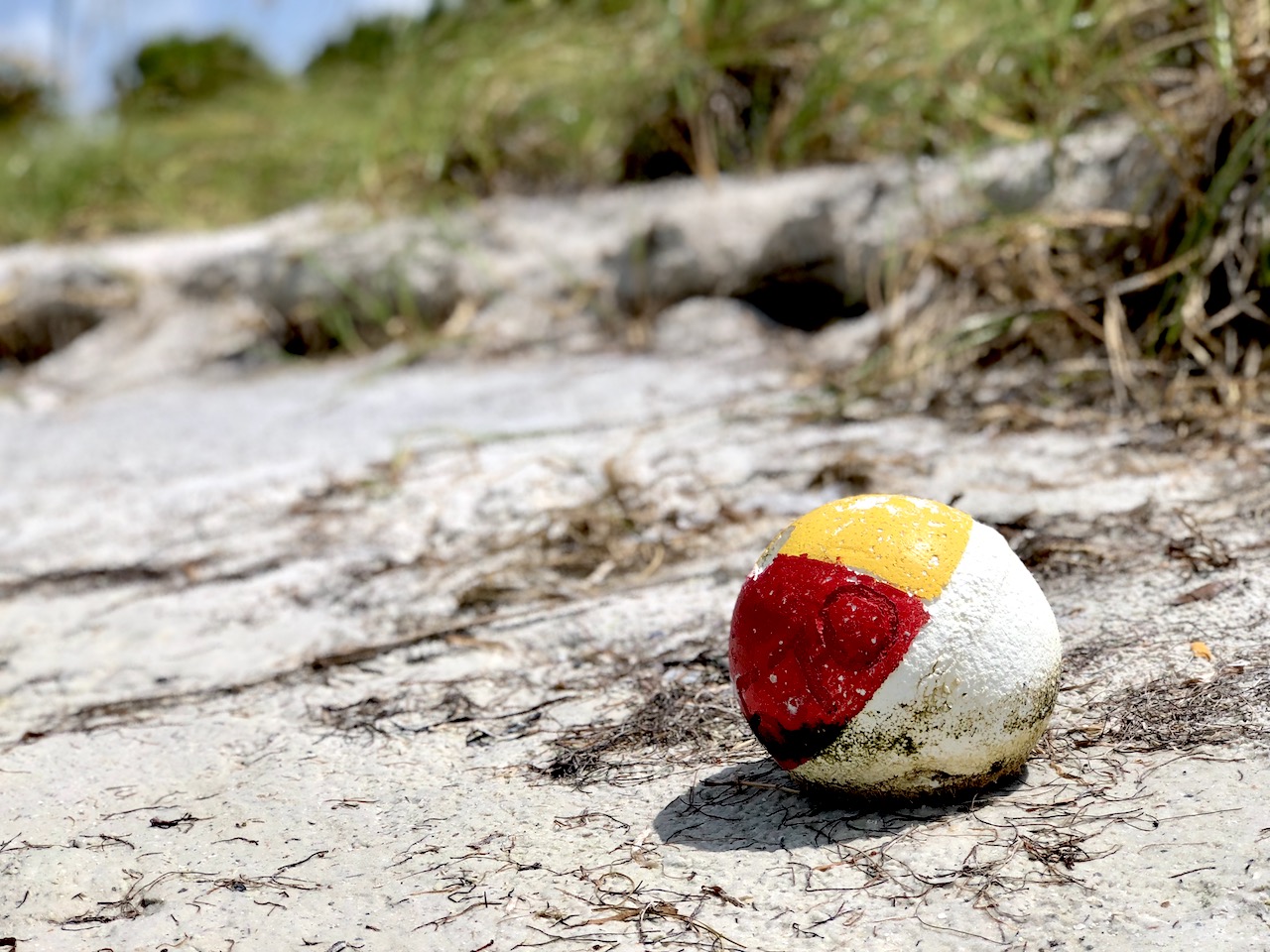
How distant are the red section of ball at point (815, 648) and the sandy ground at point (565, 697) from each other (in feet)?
0.52

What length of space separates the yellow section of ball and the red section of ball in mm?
21

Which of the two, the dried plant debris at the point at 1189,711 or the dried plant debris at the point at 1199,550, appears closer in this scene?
the dried plant debris at the point at 1189,711

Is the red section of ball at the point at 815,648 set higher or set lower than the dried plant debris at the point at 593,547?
higher

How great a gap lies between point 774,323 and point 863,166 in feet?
2.74

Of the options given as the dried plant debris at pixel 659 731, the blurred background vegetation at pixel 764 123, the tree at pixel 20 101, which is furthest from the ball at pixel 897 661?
the tree at pixel 20 101

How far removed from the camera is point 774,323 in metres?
5.72

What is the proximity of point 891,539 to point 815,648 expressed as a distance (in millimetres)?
205

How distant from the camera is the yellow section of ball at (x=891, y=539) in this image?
6.35 ft

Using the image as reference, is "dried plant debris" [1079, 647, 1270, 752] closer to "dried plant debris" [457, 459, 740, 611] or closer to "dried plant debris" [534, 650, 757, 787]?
"dried plant debris" [534, 650, 757, 787]

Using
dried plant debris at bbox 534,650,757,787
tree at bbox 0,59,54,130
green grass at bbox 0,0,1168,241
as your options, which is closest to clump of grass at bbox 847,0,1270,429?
green grass at bbox 0,0,1168,241

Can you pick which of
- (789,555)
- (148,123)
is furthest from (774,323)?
(148,123)

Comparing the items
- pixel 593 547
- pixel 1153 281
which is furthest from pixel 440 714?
pixel 1153 281

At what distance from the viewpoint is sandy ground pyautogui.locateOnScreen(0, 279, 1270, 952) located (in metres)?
1.74

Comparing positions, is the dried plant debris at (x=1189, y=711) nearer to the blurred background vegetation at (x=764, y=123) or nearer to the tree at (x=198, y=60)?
the blurred background vegetation at (x=764, y=123)
